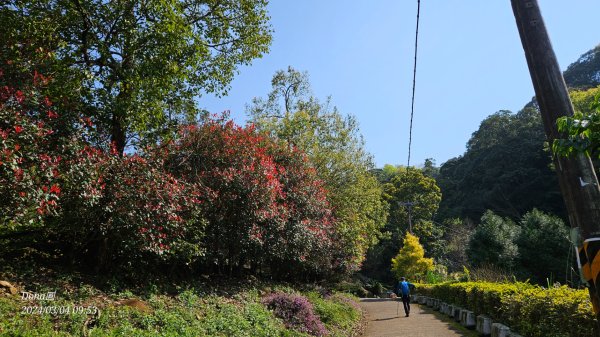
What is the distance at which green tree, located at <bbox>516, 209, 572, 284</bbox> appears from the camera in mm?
28188

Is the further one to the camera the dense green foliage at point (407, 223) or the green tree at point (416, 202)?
the green tree at point (416, 202)

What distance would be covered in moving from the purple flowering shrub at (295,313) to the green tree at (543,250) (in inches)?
912

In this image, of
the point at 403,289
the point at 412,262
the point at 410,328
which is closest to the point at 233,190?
the point at 410,328

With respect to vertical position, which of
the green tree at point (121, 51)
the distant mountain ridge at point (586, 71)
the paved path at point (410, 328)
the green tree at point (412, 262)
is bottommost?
the paved path at point (410, 328)

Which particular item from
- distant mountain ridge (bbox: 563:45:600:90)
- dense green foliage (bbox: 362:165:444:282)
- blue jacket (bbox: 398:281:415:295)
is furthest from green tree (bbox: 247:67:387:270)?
distant mountain ridge (bbox: 563:45:600:90)

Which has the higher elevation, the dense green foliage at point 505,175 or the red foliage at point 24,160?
the dense green foliage at point 505,175

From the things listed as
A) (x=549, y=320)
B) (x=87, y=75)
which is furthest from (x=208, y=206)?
(x=549, y=320)

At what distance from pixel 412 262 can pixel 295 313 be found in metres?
31.2

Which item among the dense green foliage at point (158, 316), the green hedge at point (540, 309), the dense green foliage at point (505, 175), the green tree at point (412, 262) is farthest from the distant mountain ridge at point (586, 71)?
the dense green foliage at point (158, 316)

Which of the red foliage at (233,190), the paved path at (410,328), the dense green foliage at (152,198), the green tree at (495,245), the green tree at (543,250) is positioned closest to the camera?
the dense green foliage at (152,198)

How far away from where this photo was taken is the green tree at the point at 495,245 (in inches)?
1179

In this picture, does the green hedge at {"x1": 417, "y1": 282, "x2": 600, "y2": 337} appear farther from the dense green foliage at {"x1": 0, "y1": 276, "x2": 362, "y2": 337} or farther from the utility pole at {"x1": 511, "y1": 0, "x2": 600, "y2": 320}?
the dense green foliage at {"x1": 0, "y1": 276, "x2": 362, "y2": 337}

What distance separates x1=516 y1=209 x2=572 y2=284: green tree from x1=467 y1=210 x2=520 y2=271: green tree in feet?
2.32

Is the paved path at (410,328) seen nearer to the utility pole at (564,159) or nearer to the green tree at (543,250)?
the utility pole at (564,159)
